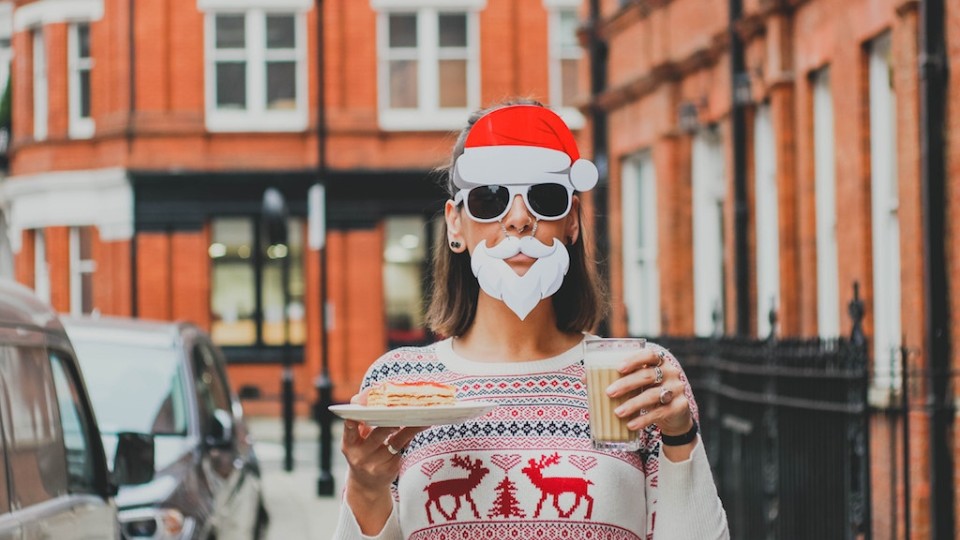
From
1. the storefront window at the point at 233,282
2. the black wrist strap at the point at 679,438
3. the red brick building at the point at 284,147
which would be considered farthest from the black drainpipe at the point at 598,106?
the black wrist strap at the point at 679,438

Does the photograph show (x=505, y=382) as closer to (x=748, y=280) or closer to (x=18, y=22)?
(x=748, y=280)

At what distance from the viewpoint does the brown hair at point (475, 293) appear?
12.5 ft

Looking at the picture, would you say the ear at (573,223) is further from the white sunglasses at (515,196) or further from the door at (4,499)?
the door at (4,499)

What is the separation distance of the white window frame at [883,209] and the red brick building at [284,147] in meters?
22.2

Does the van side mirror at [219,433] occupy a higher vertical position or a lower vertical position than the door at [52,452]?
lower

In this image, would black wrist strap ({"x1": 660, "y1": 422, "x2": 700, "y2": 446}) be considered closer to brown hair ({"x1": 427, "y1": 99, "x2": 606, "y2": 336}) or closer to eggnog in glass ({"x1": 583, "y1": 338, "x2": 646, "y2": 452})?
eggnog in glass ({"x1": 583, "y1": 338, "x2": 646, "y2": 452})

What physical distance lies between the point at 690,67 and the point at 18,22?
77.6ft

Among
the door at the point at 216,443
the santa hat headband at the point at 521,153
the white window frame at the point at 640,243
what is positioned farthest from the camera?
the white window frame at the point at 640,243

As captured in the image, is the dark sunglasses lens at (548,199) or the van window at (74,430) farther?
the van window at (74,430)

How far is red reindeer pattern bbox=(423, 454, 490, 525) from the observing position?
3.51 m

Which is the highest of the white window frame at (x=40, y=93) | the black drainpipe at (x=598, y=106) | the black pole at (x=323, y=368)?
the white window frame at (x=40, y=93)

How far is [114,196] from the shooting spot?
35375mm

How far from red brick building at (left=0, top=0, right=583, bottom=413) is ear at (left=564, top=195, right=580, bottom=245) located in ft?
101

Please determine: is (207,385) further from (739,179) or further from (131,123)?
(131,123)
